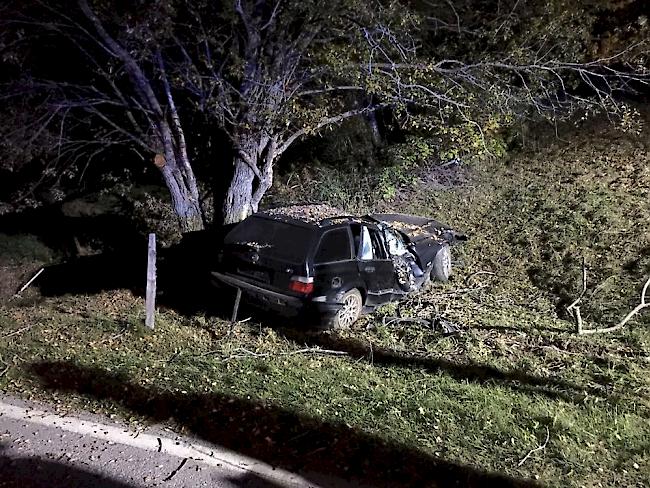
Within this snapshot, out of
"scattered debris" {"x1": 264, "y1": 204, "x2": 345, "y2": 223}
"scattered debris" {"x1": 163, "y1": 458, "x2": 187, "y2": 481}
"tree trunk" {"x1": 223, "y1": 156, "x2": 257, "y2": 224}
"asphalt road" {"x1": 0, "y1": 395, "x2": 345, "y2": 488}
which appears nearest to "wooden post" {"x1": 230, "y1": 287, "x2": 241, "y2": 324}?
"scattered debris" {"x1": 264, "y1": 204, "x2": 345, "y2": 223}

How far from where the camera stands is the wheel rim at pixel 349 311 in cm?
780

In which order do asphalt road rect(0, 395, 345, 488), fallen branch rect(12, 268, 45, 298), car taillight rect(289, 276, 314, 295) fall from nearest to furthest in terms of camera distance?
asphalt road rect(0, 395, 345, 488) < car taillight rect(289, 276, 314, 295) < fallen branch rect(12, 268, 45, 298)

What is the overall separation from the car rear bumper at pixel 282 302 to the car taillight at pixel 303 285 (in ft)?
0.30

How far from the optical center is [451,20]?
15773 millimetres

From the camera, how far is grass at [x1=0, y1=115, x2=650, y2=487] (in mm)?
5020

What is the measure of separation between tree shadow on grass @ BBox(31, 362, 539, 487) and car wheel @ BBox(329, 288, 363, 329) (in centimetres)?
225

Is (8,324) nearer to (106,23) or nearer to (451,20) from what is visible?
(106,23)

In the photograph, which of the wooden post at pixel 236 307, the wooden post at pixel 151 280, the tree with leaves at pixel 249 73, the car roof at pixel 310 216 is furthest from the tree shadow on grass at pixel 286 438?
the tree with leaves at pixel 249 73

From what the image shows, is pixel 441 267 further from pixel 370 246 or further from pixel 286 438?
pixel 286 438

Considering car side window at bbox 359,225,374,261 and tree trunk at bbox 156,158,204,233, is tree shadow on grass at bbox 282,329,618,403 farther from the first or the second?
tree trunk at bbox 156,158,204,233

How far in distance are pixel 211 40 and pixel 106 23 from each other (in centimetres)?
192

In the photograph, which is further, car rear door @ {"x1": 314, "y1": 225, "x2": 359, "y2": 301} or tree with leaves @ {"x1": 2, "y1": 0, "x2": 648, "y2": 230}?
tree with leaves @ {"x1": 2, "y1": 0, "x2": 648, "y2": 230}

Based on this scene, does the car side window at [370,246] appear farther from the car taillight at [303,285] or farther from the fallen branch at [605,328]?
the fallen branch at [605,328]

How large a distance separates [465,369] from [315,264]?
2.28 m
